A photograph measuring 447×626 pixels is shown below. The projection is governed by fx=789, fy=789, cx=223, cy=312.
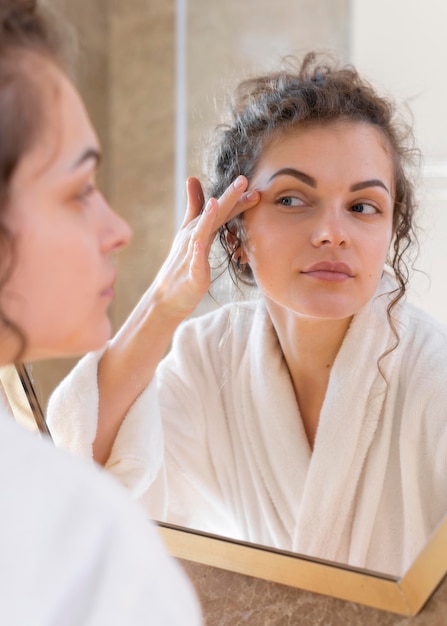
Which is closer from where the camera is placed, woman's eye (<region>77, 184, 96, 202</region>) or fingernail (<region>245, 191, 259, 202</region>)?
woman's eye (<region>77, 184, 96, 202</region>)

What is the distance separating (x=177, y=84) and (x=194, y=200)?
0.51 ft

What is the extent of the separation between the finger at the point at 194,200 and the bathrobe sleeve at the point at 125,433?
13 centimetres

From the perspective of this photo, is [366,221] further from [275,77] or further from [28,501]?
[28,501]

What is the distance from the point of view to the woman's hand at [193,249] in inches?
22.0

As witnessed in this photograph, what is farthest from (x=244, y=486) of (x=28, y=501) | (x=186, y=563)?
(x=28, y=501)

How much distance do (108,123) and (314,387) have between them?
0.29m

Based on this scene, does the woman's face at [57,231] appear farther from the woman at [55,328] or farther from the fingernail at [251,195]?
the fingernail at [251,195]

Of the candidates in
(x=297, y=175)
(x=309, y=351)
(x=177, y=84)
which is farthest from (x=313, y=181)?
(x=177, y=84)

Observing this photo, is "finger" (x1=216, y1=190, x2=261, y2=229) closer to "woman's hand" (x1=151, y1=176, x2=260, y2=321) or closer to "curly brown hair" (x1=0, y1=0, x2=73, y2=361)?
"woman's hand" (x1=151, y1=176, x2=260, y2=321)

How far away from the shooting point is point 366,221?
0.52 meters

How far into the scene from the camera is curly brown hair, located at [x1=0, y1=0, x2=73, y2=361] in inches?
14.5

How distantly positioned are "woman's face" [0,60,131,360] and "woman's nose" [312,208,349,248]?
0.16m

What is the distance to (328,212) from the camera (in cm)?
52

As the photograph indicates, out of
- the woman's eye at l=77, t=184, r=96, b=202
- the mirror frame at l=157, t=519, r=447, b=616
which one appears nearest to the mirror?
the mirror frame at l=157, t=519, r=447, b=616
